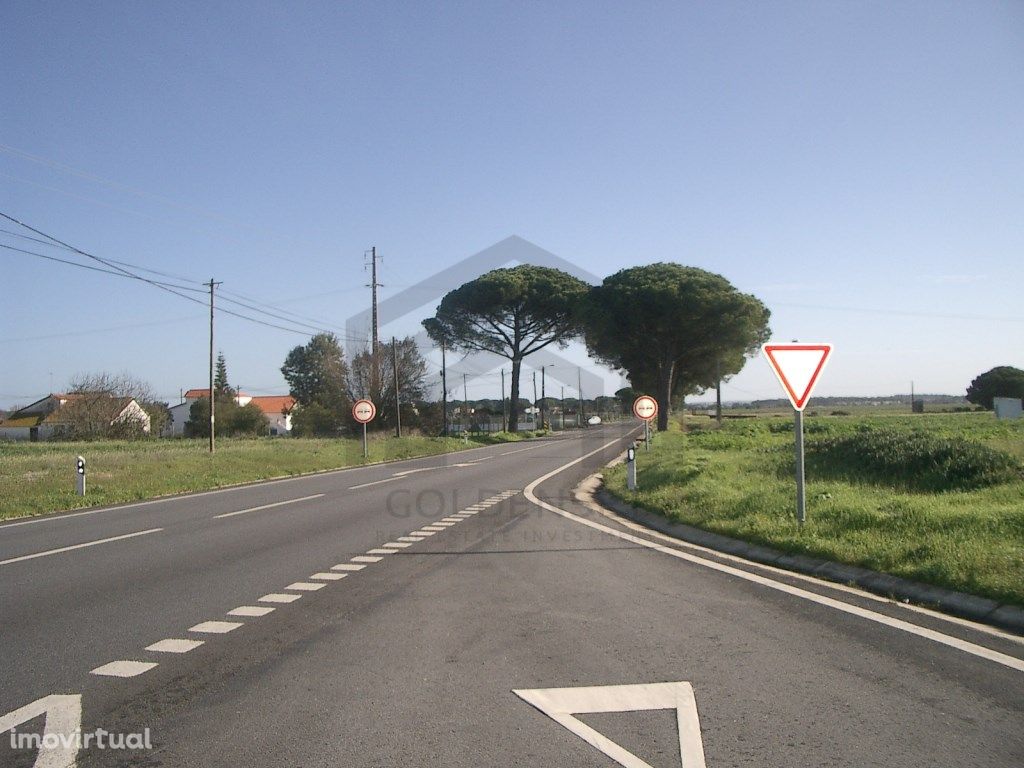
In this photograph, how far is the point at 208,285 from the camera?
37094 millimetres

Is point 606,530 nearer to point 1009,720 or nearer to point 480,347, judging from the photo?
point 1009,720

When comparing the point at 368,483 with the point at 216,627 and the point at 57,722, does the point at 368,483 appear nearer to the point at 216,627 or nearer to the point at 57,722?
the point at 216,627

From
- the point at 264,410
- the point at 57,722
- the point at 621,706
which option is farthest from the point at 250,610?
the point at 264,410

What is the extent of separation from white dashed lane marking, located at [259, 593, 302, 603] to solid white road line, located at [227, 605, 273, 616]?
22cm

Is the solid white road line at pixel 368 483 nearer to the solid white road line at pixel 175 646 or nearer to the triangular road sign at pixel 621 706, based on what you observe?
the solid white road line at pixel 175 646

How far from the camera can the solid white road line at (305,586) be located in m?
7.80

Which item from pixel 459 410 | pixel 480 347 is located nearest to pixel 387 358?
pixel 480 347

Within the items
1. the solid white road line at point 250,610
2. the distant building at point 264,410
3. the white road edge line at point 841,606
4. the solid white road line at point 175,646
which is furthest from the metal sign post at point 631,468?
the distant building at point 264,410

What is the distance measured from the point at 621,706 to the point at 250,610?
12.5 ft

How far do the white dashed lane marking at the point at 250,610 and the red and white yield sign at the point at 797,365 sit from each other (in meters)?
6.80

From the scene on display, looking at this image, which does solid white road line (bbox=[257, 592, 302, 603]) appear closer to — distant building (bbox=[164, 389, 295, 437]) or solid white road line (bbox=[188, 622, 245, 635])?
solid white road line (bbox=[188, 622, 245, 635])

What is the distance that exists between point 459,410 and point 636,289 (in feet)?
162

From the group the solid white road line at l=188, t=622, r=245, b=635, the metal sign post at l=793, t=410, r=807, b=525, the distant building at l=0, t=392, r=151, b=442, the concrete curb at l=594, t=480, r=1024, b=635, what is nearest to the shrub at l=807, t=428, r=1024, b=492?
the metal sign post at l=793, t=410, r=807, b=525

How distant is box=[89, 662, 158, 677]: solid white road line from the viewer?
5.21 meters
